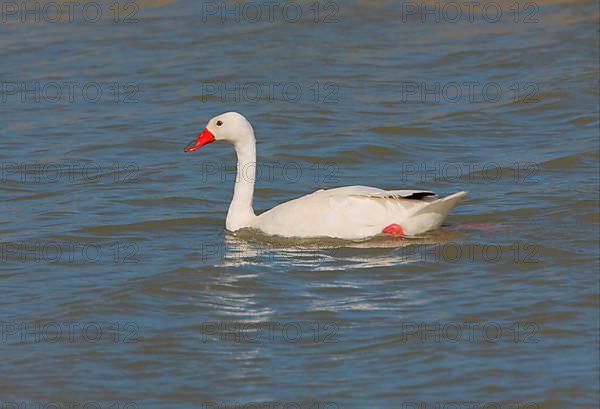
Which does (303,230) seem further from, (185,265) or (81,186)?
(81,186)

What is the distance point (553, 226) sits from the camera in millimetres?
11602

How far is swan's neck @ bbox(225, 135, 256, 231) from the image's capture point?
12.0 m

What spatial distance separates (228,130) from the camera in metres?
12.1

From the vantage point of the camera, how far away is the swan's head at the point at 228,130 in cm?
1208
